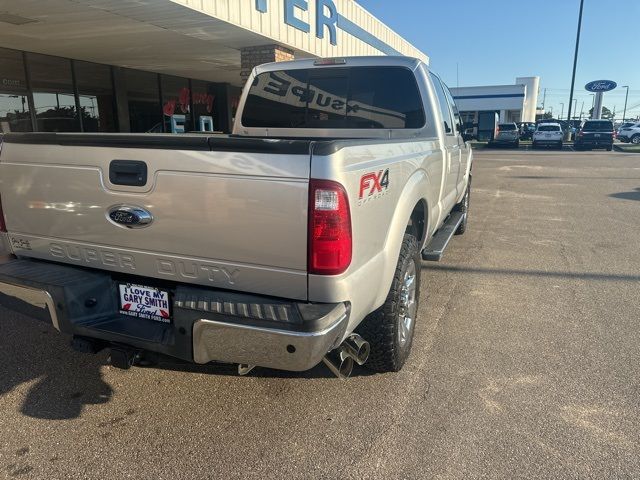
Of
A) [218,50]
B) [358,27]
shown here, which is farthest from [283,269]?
[358,27]

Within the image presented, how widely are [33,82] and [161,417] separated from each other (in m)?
→ 11.7

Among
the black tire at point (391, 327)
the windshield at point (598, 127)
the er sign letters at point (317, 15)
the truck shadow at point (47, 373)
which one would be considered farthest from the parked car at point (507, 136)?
the truck shadow at point (47, 373)

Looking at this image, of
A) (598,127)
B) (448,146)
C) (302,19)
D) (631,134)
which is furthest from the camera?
(631,134)

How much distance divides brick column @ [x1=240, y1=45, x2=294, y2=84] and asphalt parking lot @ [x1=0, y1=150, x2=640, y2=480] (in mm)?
7126

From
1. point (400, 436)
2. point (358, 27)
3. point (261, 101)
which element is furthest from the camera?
point (358, 27)

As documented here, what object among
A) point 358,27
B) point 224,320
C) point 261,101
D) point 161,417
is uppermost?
point 358,27

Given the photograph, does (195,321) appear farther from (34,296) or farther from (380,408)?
(380,408)

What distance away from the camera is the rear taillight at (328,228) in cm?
228

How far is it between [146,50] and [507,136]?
92.3 ft

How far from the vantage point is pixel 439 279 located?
218 inches

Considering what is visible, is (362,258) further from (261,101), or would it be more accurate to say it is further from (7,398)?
(261,101)

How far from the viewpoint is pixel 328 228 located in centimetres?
233

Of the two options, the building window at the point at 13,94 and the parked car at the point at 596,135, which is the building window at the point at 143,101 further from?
the parked car at the point at 596,135

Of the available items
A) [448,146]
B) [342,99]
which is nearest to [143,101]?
[342,99]
